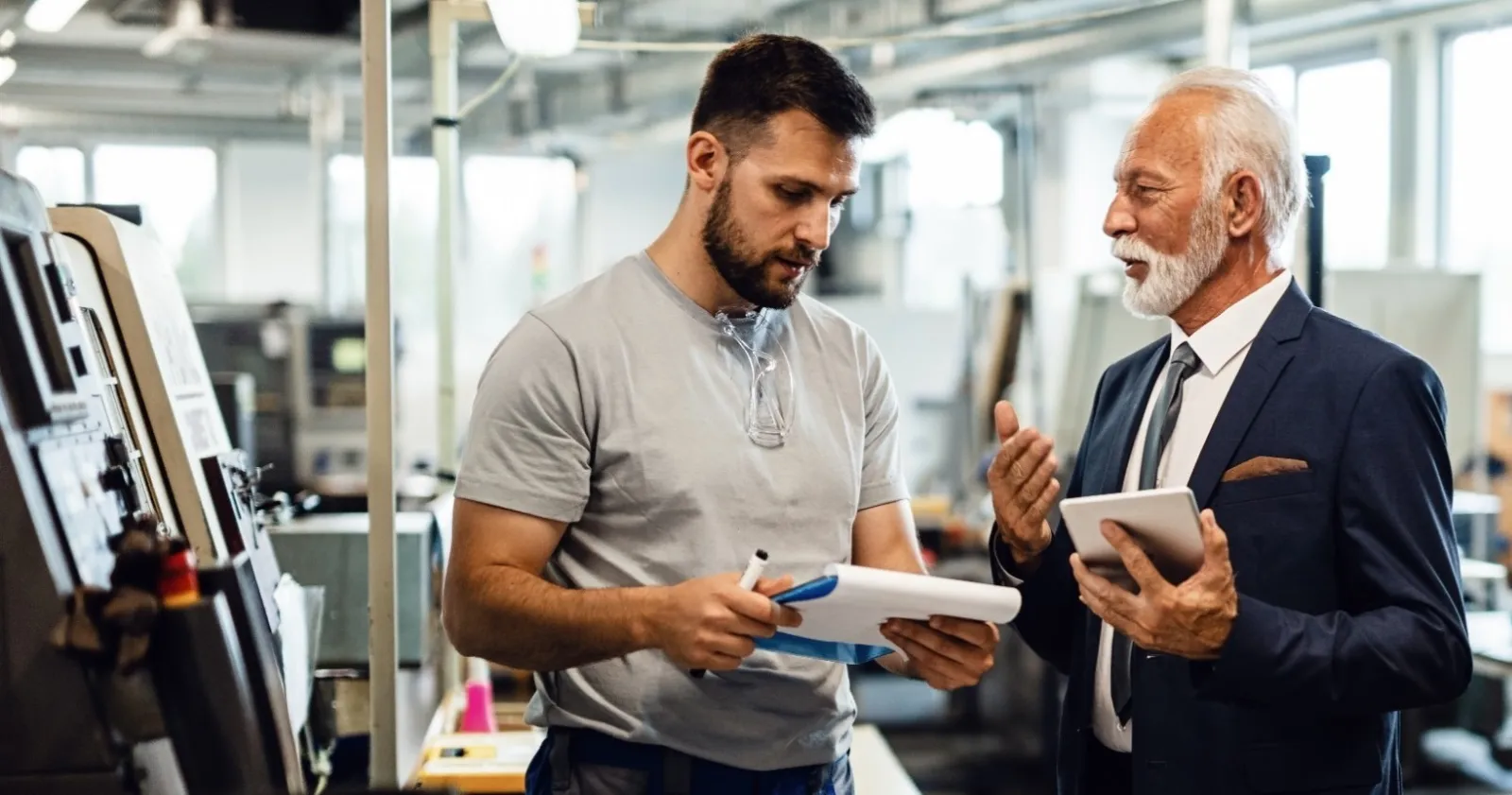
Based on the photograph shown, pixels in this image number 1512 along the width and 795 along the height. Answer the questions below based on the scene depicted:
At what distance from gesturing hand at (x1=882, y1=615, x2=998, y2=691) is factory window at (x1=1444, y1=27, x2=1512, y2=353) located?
6.70 m

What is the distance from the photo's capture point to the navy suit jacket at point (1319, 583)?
1.50 meters

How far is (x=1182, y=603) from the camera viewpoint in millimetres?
1458

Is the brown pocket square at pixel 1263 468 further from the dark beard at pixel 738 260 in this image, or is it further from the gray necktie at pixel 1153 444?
the dark beard at pixel 738 260

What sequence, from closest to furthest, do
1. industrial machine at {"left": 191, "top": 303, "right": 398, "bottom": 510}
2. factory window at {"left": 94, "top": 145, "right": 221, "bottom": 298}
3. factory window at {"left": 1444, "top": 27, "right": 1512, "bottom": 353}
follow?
industrial machine at {"left": 191, "top": 303, "right": 398, "bottom": 510}, factory window at {"left": 1444, "top": 27, "right": 1512, "bottom": 353}, factory window at {"left": 94, "top": 145, "right": 221, "bottom": 298}

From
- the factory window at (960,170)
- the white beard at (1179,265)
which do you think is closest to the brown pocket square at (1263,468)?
the white beard at (1179,265)

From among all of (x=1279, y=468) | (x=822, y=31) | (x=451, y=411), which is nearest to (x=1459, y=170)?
(x=822, y=31)

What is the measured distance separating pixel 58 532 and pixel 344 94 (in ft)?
33.9

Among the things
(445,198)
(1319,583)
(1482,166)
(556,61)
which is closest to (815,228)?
(1319,583)

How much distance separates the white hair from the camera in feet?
5.71

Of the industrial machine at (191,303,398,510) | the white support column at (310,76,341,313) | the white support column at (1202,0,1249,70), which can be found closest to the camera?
the white support column at (1202,0,1249,70)

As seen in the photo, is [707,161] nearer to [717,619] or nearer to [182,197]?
[717,619]

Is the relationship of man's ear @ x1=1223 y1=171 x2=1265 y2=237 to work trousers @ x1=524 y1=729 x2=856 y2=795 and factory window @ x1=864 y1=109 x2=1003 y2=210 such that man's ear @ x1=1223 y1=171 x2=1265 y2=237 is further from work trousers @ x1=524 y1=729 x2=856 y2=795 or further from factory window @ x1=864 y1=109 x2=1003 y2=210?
factory window @ x1=864 y1=109 x2=1003 y2=210

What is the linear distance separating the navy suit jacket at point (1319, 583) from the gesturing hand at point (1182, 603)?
0.03 m

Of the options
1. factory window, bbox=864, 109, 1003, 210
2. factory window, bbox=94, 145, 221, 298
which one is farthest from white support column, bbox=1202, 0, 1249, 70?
factory window, bbox=94, 145, 221, 298
